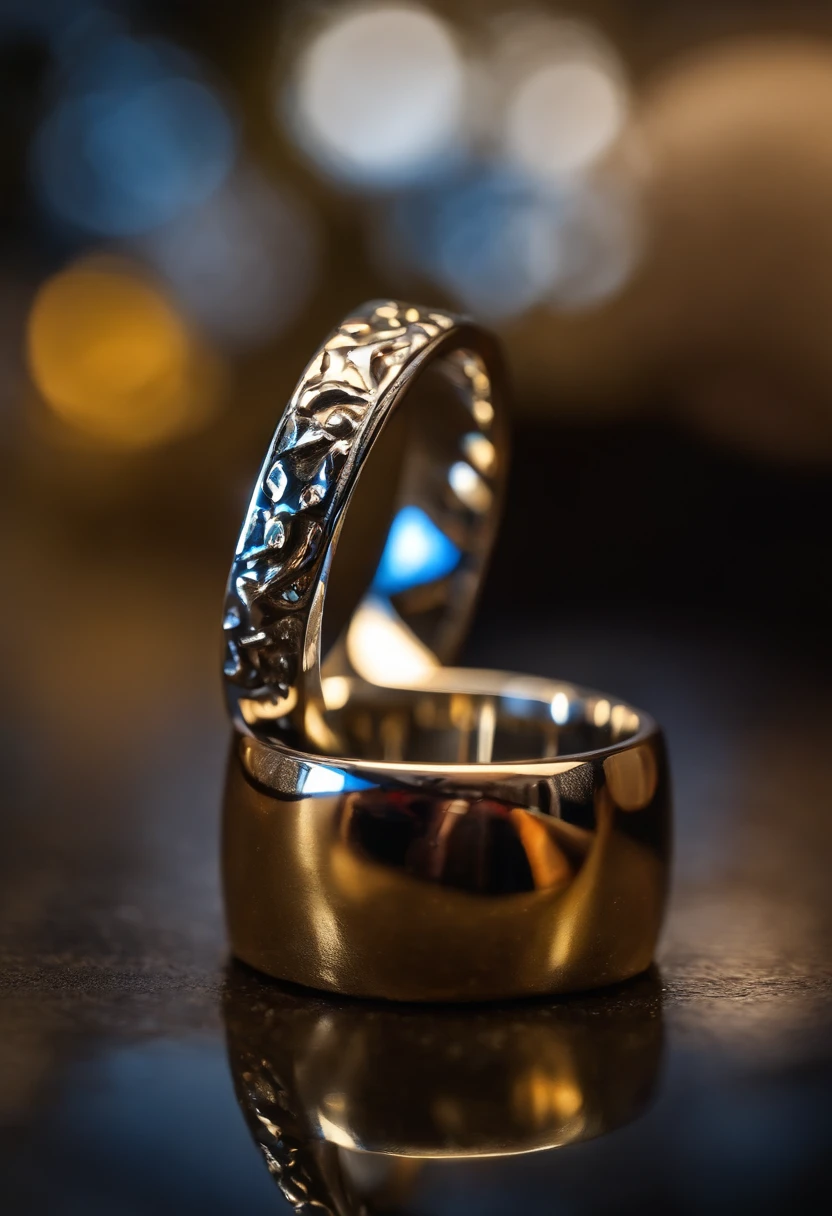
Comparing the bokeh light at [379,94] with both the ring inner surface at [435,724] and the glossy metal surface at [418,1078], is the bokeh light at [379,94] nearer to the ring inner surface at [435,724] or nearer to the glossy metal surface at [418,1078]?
the ring inner surface at [435,724]

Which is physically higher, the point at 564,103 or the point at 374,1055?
the point at 564,103

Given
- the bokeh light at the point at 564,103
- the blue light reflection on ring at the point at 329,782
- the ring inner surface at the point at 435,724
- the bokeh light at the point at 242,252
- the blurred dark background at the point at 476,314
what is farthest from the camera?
the bokeh light at the point at 242,252

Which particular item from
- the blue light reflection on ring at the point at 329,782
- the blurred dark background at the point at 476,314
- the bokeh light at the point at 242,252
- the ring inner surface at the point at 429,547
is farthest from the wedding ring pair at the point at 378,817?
the bokeh light at the point at 242,252

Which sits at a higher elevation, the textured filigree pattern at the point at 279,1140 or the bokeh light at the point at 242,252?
the bokeh light at the point at 242,252

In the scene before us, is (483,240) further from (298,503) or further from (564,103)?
(298,503)

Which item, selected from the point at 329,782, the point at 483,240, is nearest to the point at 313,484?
the point at 329,782

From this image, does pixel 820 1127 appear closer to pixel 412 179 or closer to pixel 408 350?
pixel 408 350

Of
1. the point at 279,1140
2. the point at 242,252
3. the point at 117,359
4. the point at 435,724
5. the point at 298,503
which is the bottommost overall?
the point at 279,1140

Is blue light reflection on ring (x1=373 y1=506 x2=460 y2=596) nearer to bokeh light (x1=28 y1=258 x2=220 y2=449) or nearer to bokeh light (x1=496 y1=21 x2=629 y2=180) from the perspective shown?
bokeh light (x1=496 y1=21 x2=629 y2=180)
